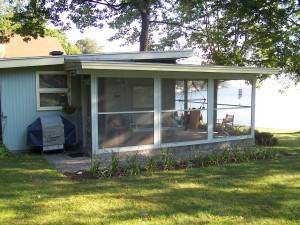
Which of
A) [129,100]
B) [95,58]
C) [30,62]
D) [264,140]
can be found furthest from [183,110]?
[30,62]

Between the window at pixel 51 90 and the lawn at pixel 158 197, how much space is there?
270 centimetres

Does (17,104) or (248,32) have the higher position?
(248,32)

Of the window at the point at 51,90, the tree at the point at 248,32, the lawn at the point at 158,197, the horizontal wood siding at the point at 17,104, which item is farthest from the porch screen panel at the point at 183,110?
the tree at the point at 248,32

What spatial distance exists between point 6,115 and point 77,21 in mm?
11327

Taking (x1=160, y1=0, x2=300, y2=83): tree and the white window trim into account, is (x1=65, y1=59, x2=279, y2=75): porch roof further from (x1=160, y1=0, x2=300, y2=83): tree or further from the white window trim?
(x1=160, y1=0, x2=300, y2=83): tree

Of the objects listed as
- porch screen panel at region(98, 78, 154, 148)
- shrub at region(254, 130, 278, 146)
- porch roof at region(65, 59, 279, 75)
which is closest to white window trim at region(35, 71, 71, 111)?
porch roof at region(65, 59, 279, 75)

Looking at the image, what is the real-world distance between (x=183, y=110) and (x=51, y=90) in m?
3.85

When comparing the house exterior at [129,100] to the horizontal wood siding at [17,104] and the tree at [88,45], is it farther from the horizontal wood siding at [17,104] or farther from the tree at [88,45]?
the tree at [88,45]

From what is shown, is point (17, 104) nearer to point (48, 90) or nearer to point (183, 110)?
point (48, 90)

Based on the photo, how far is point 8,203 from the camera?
4.99 m

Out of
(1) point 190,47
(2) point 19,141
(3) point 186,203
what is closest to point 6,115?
(2) point 19,141

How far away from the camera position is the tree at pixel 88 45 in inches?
2879

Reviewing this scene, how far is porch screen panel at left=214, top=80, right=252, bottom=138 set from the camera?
34.0 ft

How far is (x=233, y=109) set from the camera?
10.6 m
